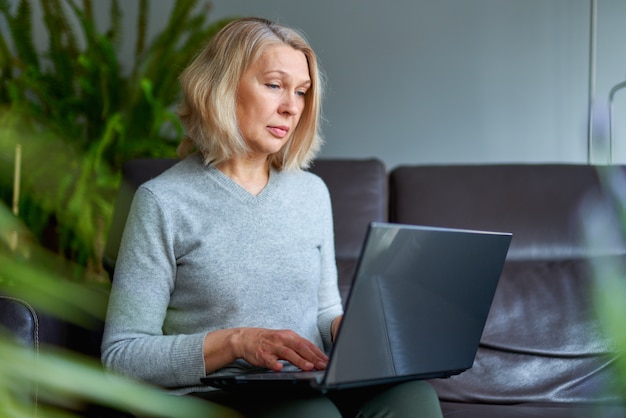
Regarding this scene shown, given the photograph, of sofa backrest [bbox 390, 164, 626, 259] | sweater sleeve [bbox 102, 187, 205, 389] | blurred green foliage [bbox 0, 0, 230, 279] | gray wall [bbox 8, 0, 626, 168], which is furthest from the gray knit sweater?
gray wall [bbox 8, 0, 626, 168]

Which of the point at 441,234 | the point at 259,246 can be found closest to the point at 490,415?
the point at 259,246

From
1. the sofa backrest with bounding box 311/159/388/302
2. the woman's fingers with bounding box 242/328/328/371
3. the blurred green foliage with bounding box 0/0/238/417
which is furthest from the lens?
the blurred green foliage with bounding box 0/0/238/417

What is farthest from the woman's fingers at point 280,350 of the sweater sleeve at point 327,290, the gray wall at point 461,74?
the gray wall at point 461,74

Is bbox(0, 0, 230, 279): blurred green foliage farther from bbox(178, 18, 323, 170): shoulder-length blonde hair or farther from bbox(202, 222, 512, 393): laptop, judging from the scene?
bbox(202, 222, 512, 393): laptop

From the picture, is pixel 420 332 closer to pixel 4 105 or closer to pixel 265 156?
pixel 265 156

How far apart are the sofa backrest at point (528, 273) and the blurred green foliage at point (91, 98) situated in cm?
110

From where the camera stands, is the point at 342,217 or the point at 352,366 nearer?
the point at 352,366

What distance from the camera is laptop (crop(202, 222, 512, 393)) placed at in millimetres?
896

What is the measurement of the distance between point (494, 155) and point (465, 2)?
1.90 feet

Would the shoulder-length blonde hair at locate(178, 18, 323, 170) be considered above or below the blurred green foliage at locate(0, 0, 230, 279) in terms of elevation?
above

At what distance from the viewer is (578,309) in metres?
1.76

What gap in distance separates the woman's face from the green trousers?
457 mm

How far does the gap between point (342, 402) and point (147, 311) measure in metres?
0.35

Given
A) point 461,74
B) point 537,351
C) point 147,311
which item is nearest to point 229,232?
point 147,311
